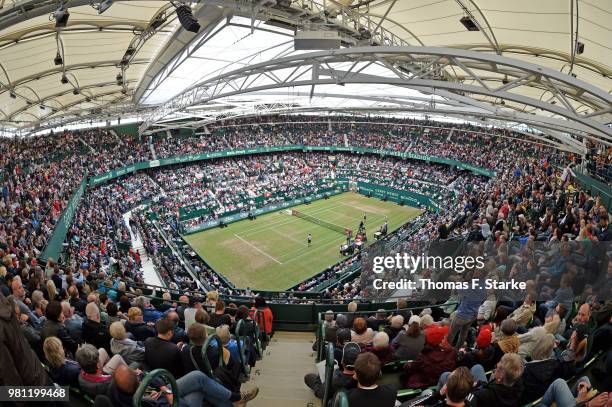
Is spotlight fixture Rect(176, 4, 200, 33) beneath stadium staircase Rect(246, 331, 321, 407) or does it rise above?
above

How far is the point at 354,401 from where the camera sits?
3025 mm

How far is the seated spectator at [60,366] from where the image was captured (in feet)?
12.5

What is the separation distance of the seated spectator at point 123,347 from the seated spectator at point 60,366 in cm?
58

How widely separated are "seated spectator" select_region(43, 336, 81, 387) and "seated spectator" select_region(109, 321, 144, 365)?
58 centimetres

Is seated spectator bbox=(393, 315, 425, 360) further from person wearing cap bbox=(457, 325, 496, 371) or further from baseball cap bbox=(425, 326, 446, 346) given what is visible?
person wearing cap bbox=(457, 325, 496, 371)

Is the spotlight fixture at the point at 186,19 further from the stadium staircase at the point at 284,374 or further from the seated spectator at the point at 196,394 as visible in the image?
the seated spectator at the point at 196,394

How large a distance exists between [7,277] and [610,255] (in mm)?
11641

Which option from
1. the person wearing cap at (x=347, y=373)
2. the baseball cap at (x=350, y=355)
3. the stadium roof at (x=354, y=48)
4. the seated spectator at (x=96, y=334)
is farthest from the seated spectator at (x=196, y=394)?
the stadium roof at (x=354, y=48)

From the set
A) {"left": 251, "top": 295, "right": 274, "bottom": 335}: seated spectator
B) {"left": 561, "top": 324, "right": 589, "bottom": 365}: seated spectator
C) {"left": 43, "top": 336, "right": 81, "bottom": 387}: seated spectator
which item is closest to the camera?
{"left": 43, "top": 336, "right": 81, "bottom": 387}: seated spectator

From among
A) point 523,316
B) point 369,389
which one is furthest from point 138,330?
point 523,316

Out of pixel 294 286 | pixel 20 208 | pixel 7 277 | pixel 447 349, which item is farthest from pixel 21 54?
pixel 447 349

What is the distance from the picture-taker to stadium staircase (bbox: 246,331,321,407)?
5176 millimetres

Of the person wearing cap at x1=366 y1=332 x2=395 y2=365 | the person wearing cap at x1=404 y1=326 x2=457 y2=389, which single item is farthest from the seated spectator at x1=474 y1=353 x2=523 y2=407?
the person wearing cap at x1=366 y1=332 x2=395 y2=365

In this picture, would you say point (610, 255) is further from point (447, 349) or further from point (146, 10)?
point (146, 10)
